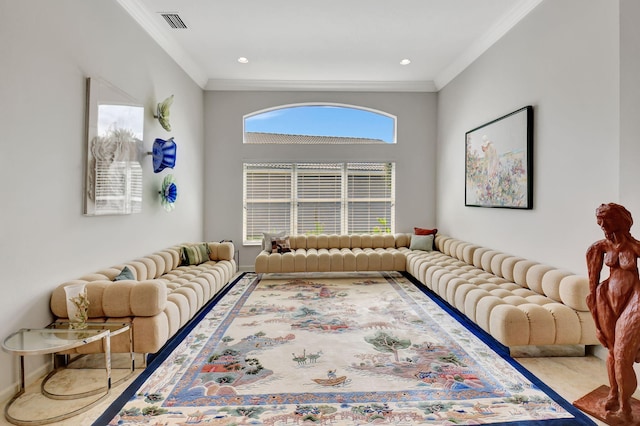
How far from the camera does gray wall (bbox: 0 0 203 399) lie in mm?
2428

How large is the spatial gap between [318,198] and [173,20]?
3.85 metres

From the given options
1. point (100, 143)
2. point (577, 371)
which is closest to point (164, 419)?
point (100, 143)

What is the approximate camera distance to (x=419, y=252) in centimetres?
599

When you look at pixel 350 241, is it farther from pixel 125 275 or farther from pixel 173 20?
pixel 173 20

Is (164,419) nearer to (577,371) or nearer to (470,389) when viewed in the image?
(470,389)

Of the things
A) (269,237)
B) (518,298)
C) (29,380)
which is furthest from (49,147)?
(518,298)

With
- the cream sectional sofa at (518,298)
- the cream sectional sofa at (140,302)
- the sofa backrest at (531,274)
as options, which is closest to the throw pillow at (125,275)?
the cream sectional sofa at (140,302)

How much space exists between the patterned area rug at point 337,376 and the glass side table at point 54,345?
271 millimetres

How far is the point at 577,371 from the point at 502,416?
1.08m

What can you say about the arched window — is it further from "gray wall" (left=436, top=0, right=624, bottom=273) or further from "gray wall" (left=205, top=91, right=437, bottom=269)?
"gray wall" (left=436, top=0, right=624, bottom=273)

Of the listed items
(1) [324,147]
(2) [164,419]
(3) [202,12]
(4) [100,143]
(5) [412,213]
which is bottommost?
(2) [164,419]

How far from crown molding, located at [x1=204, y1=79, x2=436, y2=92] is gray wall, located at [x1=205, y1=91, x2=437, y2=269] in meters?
0.10

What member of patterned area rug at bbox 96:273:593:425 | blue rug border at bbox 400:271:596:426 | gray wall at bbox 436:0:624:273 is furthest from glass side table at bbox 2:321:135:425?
gray wall at bbox 436:0:624:273

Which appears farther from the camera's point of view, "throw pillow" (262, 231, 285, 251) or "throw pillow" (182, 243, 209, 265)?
"throw pillow" (262, 231, 285, 251)
